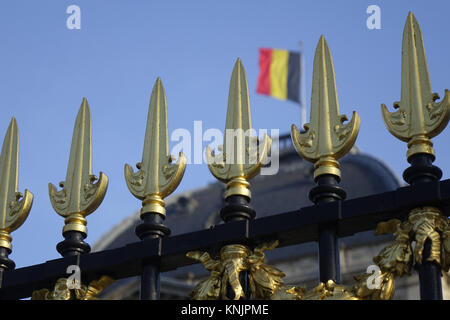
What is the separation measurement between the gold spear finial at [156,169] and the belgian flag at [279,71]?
3931cm

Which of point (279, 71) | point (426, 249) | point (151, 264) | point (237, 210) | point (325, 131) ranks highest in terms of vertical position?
point (279, 71)

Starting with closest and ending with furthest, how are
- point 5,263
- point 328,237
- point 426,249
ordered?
point 426,249 < point 328,237 < point 5,263

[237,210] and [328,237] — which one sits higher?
[237,210]

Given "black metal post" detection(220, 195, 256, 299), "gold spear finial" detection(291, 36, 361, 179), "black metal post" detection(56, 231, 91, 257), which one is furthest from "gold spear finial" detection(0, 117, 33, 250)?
"gold spear finial" detection(291, 36, 361, 179)

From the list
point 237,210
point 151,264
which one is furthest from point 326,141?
point 151,264

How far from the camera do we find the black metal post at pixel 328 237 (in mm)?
11734

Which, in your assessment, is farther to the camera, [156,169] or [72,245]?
[72,245]

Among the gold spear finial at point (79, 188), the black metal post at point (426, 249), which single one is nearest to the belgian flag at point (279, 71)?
the gold spear finial at point (79, 188)

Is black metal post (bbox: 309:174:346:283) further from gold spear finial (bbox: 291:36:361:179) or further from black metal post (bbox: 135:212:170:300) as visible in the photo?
black metal post (bbox: 135:212:170:300)

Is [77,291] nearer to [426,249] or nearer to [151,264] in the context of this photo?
[151,264]

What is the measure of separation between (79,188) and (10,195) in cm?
92

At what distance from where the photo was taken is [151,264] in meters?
12.5

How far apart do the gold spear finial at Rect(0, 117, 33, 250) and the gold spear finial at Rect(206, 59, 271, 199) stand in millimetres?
2238
